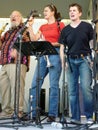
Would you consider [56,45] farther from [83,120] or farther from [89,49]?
[83,120]

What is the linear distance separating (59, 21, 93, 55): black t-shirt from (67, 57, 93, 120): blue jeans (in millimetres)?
114

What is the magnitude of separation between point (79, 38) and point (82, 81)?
519 mm

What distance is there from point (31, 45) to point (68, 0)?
4.60 metres

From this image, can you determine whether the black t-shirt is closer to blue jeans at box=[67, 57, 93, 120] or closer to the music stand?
blue jeans at box=[67, 57, 93, 120]

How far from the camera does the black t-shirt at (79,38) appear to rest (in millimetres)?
3967

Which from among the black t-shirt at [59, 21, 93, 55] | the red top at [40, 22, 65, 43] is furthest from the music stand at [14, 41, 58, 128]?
the red top at [40, 22, 65, 43]

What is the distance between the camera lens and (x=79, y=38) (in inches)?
157

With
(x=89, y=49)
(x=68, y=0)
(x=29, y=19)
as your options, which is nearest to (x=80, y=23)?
(x=89, y=49)

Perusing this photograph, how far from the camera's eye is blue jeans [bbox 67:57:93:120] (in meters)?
3.92

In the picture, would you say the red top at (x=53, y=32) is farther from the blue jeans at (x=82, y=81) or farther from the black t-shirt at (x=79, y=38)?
the blue jeans at (x=82, y=81)

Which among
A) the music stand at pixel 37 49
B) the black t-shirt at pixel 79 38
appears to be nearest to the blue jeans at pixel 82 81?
the black t-shirt at pixel 79 38

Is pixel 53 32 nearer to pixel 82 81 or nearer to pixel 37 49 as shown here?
pixel 37 49

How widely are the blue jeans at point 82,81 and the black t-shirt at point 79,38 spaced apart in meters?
0.11

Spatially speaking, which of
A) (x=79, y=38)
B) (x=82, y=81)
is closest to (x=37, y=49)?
(x=79, y=38)
